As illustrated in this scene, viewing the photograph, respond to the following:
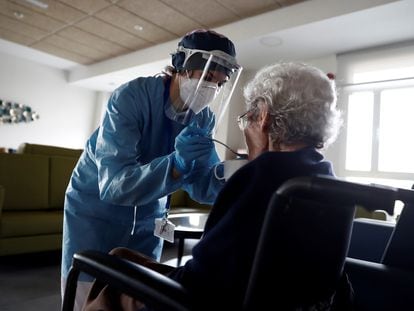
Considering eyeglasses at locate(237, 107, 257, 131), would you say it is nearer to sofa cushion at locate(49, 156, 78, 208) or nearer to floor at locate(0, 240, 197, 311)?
floor at locate(0, 240, 197, 311)

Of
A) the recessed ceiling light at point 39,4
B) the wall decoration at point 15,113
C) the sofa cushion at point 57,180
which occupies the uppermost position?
the recessed ceiling light at point 39,4

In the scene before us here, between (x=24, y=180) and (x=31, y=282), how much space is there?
3.04ft

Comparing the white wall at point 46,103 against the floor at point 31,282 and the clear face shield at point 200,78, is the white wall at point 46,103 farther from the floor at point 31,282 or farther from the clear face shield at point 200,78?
the clear face shield at point 200,78

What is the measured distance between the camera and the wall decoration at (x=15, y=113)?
5852mm

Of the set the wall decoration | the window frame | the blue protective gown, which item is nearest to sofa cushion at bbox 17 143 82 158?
the blue protective gown

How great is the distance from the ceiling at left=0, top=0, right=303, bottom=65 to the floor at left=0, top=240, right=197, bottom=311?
8.51ft

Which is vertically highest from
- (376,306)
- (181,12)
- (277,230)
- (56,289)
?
(181,12)

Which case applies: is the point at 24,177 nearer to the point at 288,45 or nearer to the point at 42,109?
the point at 288,45

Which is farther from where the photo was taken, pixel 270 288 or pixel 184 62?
pixel 184 62

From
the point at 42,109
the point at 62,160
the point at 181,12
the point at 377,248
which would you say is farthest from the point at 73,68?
the point at 377,248

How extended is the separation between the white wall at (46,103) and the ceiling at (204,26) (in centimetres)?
81

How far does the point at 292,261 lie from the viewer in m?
0.56

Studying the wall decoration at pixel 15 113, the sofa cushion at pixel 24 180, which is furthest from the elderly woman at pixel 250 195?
the wall decoration at pixel 15 113

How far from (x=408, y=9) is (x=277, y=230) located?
3.22m
